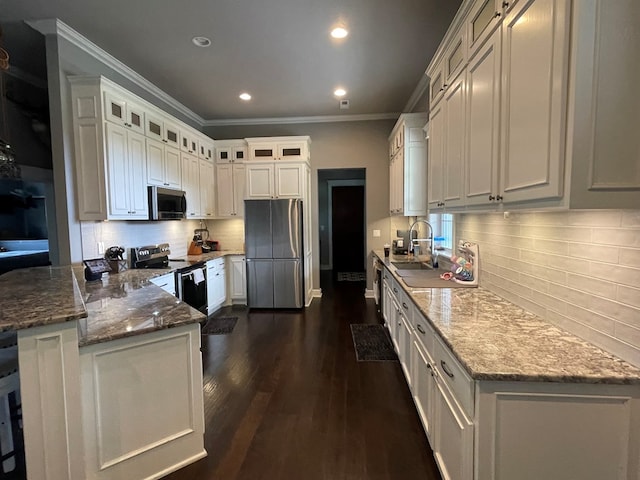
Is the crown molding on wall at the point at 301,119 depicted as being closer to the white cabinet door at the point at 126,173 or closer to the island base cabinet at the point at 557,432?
the white cabinet door at the point at 126,173

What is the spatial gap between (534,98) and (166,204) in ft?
12.5

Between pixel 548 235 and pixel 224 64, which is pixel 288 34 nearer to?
pixel 224 64

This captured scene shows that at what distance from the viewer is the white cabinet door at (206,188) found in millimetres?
4838

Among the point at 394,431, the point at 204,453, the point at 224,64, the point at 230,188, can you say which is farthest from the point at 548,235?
the point at 230,188

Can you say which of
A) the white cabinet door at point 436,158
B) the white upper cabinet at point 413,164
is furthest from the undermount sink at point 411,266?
the white cabinet door at point 436,158

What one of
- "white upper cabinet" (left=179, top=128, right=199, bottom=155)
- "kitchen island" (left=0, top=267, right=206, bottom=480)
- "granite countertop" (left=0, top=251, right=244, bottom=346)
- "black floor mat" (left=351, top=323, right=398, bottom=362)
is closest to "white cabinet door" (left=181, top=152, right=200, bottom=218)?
"white upper cabinet" (left=179, top=128, right=199, bottom=155)

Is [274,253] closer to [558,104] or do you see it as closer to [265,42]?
[265,42]

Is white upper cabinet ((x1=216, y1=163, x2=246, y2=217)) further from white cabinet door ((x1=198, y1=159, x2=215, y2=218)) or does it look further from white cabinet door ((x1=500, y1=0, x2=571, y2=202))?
white cabinet door ((x1=500, y1=0, x2=571, y2=202))

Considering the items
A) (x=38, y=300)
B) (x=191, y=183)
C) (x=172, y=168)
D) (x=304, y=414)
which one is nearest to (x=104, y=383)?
(x=38, y=300)

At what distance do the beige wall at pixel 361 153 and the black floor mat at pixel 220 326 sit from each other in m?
2.11

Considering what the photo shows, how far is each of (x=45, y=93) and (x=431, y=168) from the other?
4.65m

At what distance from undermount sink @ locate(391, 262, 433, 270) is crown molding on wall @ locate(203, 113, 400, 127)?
9.33ft

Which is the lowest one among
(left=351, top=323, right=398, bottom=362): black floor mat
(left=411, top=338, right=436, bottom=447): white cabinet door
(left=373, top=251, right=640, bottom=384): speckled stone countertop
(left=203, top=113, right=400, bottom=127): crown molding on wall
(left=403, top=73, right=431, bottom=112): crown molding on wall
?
(left=351, top=323, right=398, bottom=362): black floor mat

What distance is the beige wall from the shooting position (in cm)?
537
